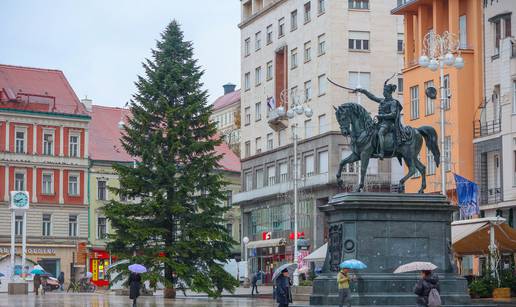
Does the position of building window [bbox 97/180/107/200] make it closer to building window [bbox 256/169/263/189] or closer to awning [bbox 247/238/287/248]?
building window [bbox 256/169/263/189]

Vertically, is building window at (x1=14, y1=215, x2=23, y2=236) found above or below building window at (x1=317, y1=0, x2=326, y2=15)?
below

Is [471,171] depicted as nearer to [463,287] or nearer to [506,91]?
[506,91]

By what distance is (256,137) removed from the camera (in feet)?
310

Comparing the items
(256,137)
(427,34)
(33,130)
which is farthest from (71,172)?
(427,34)

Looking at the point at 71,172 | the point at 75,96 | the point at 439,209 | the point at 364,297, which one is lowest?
the point at 364,297

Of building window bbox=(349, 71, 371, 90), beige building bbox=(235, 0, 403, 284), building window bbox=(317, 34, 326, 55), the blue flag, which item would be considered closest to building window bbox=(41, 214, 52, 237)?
beige building bbox=(235, 0, 403, 284)

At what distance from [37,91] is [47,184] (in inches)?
311

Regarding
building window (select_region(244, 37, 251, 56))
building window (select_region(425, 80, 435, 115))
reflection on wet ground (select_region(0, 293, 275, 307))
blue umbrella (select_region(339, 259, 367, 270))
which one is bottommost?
reflection on wet ground (select_region(0, 293, 275, 307))

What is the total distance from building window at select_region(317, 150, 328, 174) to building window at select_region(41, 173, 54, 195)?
2748 centimetres

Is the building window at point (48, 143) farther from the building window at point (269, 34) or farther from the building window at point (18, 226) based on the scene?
the building window at point (269, 34)

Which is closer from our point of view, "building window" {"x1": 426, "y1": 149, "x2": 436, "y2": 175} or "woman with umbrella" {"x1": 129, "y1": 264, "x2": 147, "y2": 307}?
"woman with umbrella" {"x1": 129, "y1": 264, "x2": 147, "y2": 307}

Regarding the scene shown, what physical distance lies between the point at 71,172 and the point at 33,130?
545 cm

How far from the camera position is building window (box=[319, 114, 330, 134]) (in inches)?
3236

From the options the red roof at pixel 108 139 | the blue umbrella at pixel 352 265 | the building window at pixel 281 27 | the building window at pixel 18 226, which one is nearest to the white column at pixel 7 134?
the building window at pixel 18 226
